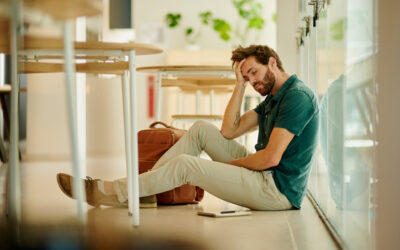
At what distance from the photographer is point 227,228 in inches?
94.9

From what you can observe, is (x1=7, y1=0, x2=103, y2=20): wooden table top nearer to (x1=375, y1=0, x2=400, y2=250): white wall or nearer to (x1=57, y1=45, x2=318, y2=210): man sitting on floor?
(x1=375, y1=0, x2=400, y2=250): white wall

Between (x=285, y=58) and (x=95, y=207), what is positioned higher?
(x=285, y=58)

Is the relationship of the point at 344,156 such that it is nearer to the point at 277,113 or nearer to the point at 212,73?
the point at 277,113

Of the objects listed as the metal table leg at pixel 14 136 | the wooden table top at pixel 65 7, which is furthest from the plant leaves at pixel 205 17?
the wooden table top at pixel 65 7

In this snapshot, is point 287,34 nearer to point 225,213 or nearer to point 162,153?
point 162,153

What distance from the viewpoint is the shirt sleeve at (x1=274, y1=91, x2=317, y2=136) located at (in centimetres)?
263

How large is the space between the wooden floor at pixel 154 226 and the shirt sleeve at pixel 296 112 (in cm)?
38

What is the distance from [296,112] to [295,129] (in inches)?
2.8

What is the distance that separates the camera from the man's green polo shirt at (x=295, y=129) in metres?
2.65

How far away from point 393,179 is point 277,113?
1385 mm

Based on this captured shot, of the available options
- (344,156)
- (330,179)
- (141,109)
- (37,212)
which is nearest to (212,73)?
(330,179)

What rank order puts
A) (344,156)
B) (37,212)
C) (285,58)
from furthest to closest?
(285,58), (344,156), (37,212)

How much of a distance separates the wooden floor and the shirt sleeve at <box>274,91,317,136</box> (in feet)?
1.26

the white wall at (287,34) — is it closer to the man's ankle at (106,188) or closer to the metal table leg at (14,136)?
the man's ankle at (106,188)
